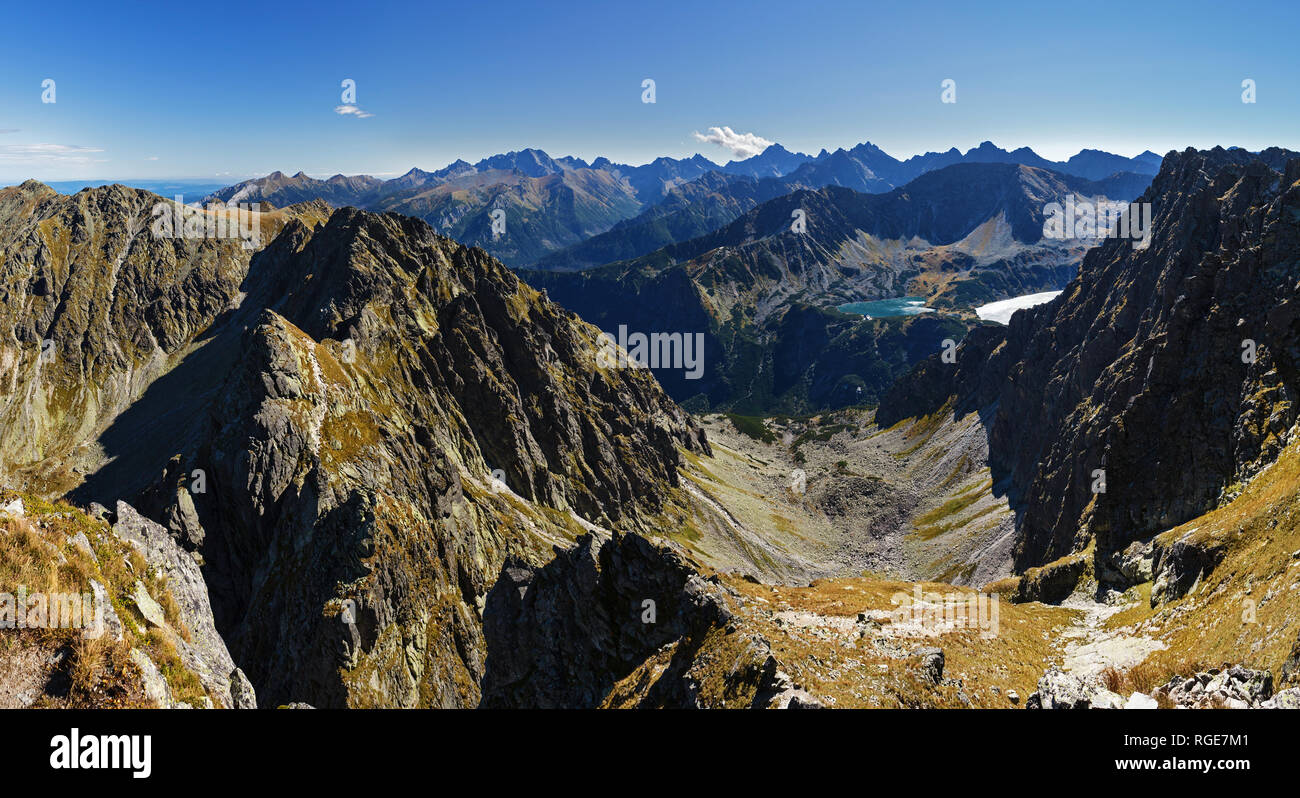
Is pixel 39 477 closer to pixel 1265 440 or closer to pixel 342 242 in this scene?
pixel 342 242

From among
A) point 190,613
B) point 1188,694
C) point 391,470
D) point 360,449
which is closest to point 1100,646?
point 1188,694

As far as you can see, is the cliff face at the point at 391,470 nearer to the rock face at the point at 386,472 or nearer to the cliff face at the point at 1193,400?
the rock face at the point at 386,472

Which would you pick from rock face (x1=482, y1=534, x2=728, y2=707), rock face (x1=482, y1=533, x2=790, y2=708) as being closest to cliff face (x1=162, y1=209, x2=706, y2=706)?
rock face (x1=482, y1=533, x2=790, y2=708)

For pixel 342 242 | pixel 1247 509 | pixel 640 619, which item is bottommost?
pixel 640 619

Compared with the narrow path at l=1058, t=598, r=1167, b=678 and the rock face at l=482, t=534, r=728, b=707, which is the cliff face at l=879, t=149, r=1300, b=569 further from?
the rock face at l=482, t=534, r=728, b=707

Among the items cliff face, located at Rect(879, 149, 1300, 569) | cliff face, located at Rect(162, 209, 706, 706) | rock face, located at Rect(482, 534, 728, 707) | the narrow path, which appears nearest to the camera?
the narrow path

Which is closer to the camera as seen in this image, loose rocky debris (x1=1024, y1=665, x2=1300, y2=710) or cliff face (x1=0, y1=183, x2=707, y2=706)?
loose rocky debris (x1=1024, y1=665, x2=1300, y2=710)

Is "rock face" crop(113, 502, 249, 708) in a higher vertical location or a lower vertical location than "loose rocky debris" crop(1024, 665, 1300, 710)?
higher

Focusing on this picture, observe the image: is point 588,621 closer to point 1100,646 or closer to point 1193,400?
point 1100,646

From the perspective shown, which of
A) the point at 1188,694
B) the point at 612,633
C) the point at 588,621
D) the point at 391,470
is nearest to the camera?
the point at 1188,694
